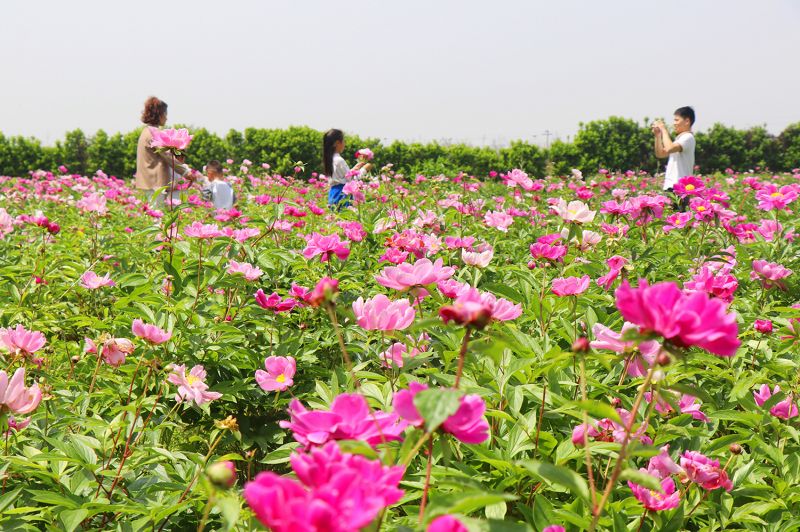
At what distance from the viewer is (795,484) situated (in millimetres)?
1317

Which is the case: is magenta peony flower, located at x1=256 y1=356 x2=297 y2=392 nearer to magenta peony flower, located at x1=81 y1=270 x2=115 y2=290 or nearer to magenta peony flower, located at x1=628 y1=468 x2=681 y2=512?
magenta peony flower, located at x1=628 y1=468 x2=681 y2=512

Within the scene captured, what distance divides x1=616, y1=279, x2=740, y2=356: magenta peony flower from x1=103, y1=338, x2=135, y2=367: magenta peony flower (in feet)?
4.29

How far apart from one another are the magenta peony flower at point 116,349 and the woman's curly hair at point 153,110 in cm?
372

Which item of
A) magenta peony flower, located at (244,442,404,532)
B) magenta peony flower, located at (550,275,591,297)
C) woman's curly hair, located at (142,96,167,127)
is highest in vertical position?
woman's curly hair, located at (142,96,167,127)

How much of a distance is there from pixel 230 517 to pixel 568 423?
104 cm

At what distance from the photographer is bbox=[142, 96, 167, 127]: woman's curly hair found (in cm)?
470

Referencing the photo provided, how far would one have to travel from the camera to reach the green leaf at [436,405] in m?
0.56

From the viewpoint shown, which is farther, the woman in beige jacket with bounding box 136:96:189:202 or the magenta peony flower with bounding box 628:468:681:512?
the woman in beige jacket with bounding box 136:96:189:202

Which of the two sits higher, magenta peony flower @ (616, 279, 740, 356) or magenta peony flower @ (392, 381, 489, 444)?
magenta peony flower @ (616, 279, 740, 356)

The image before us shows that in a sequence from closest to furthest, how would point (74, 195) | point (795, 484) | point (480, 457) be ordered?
1. point (480, 457)
2. point (795, 484)
3. point (74, 195)

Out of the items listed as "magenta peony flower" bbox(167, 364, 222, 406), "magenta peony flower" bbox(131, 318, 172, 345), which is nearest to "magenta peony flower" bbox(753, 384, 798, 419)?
"magenta peony flower" bbox(167, 364, 222, 406)

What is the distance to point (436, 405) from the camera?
581 millimetres

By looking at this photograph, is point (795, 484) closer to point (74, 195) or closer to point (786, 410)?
point (786, 410)

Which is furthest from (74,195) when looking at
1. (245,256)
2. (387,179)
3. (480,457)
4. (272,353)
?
(480,457)
